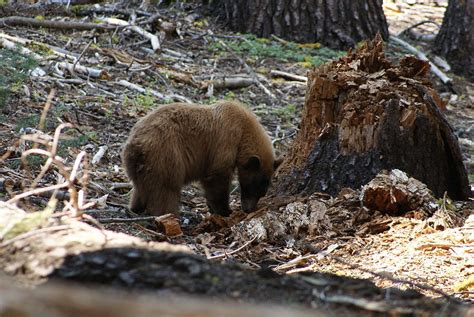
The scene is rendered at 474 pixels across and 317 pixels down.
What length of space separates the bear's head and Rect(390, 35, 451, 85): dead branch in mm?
5433

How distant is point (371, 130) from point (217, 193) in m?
1.87

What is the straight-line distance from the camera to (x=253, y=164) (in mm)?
8281

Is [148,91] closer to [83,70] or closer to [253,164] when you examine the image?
[83,70]

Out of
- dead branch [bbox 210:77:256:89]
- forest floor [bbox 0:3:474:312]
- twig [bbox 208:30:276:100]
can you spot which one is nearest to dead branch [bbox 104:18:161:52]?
forest floor [bbox 0:3:474:312]

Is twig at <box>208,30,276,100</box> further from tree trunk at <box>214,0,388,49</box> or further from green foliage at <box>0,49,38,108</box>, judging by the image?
green foliage at <box>0,49,38,108</box>

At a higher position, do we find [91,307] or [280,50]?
[91,307]

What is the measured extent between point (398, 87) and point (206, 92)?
14.6ft

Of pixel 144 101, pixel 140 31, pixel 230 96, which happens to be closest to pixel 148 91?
pixel 144 101

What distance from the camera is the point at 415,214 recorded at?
649cm

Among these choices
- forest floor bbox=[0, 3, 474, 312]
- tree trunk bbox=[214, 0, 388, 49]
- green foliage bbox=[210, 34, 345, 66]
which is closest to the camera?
forest floor bbox=[0, 3, 474, 312]

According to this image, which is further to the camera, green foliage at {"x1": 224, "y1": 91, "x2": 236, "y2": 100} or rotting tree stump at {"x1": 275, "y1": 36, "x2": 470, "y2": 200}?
green foliage at {"x1": 224, "y1": 91, "x2": 236, "y2": 100}

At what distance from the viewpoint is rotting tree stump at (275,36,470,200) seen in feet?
23.4

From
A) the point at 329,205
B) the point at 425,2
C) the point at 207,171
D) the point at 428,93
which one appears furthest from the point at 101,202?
the point at 425,2

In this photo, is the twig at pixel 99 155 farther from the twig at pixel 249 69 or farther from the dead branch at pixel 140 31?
the dead branch at pixel 140 31
